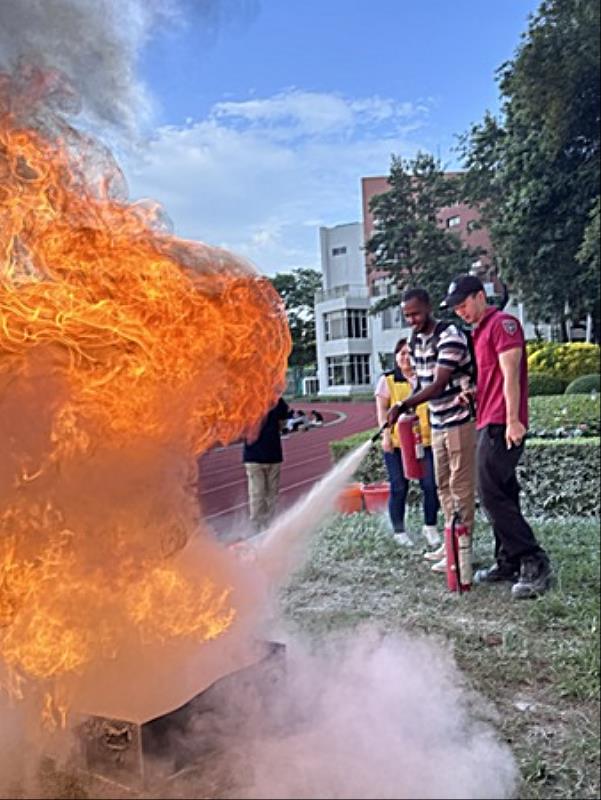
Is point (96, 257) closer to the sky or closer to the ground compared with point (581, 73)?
closer to the ground

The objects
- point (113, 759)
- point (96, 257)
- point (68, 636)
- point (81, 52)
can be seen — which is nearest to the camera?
point (113, 759)

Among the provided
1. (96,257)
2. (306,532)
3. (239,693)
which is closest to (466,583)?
(306,532)

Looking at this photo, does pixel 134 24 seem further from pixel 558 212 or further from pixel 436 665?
pixel 558 212

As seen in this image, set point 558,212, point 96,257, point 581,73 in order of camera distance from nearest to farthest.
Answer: point 96,257
point 581,73
point 558,212

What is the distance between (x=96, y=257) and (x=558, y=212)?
13764mm

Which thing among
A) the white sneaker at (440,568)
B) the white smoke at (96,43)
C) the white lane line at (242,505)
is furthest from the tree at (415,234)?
the white smoke at (96,43)

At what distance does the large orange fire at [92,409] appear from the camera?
A: 1804mm

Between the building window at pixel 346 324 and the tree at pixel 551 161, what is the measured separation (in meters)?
4.46

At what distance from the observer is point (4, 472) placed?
5.80ft

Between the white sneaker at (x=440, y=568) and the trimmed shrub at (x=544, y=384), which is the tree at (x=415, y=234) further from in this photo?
the white sneaker at (x=440, y=568)

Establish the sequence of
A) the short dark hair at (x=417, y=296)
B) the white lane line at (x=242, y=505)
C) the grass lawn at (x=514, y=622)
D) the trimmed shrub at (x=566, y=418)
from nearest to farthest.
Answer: the grass lawn at (x=514, y=622)
the short dark hair at (x=417, y=296)
the white lane line at (x=242, y=505)
the trimmed shrub at (x=566, y=418)

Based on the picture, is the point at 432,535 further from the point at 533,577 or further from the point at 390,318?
the point at 390,318

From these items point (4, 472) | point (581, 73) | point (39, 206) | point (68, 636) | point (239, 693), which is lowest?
point (239, 693)

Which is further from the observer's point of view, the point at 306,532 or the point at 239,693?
the point at 306,532
